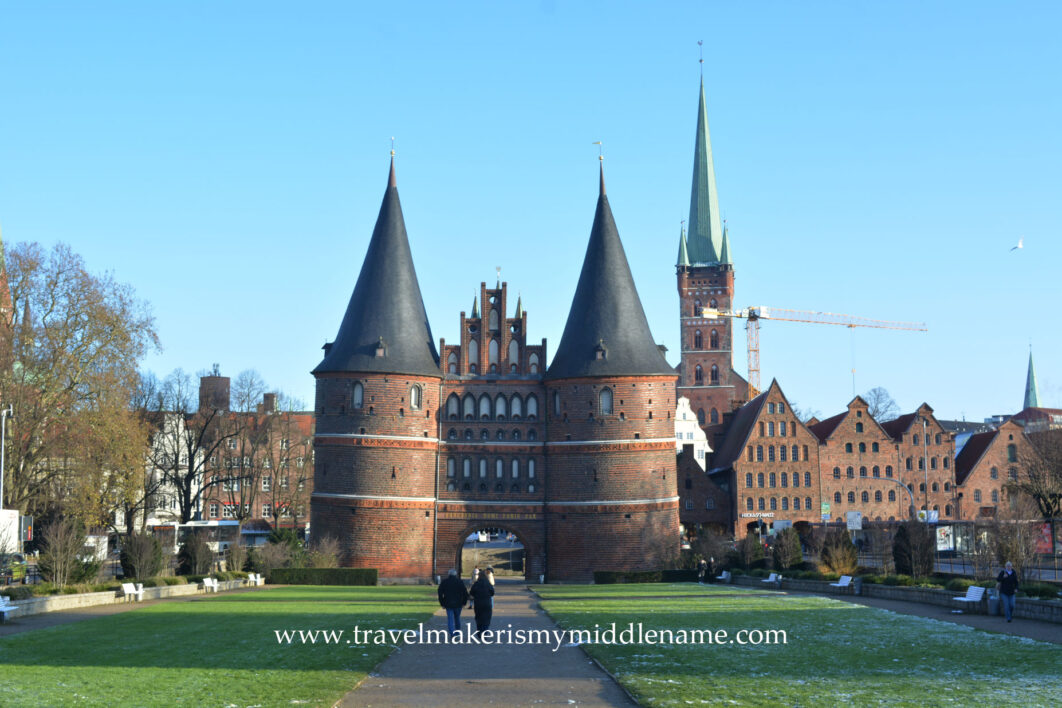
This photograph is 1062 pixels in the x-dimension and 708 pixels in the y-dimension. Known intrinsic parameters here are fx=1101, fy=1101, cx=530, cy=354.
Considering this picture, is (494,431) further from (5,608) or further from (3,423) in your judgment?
(5,608)

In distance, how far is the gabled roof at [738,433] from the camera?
8006 centimetres

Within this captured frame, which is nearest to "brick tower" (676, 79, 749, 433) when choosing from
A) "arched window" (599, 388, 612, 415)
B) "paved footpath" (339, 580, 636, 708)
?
"arched window" (599, 388, 612, 415)

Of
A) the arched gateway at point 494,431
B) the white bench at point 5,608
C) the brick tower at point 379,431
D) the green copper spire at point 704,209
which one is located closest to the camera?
the white bench at point 5,608

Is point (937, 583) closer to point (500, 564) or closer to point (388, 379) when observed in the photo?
point (388, 379)

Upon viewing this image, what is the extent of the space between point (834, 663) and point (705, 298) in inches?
4491

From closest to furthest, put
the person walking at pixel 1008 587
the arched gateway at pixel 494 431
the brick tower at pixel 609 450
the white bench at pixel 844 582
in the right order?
1. the person walking at pixel 1008 587
2. the white bench at pixel 844 582
3. the arched gateway at pixel 494 431
4. the brick tower at pixel 609 450

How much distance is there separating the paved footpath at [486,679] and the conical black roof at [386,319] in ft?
126

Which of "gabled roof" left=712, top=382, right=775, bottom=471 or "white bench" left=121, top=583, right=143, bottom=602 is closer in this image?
"white bench" left=121, top=583, right=143, bottom=602

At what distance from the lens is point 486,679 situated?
627 inches

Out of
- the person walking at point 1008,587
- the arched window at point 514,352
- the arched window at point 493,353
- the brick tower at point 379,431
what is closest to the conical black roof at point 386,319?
the brick tower at point 379,431

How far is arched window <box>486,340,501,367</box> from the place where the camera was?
6097 cm

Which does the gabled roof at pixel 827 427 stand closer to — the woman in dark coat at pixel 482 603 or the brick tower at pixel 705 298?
the brick tower at pixel 705 298

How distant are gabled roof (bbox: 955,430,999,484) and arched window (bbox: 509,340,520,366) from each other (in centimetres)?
4467

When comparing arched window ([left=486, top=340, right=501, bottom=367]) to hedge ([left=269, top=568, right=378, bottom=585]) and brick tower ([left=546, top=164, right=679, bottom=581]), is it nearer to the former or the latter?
brick tower ([left=546, top=164, right=679, bottom=581])
